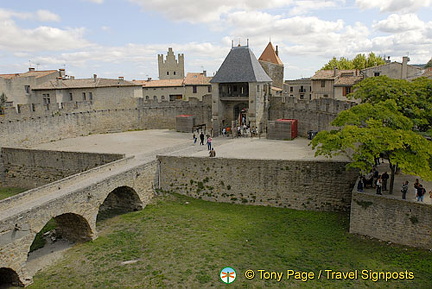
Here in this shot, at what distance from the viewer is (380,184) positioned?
16.2 meters

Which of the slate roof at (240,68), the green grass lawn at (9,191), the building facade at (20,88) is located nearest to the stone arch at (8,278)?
the green grass lawn at (9,191)

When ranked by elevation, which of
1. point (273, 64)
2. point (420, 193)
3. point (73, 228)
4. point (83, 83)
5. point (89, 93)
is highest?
point (273, 64)

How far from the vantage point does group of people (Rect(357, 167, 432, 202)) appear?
15289 millimetres

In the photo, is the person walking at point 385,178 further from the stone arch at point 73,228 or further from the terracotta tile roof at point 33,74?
the terracotta tile roof at point 33,74

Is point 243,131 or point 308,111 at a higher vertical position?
point 308,111

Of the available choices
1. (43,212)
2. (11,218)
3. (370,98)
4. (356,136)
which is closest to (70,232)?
(43,212)

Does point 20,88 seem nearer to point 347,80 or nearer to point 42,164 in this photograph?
point 42,164

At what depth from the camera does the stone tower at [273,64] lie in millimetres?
41125

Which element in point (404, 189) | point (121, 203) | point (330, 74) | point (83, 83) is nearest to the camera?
point (404, 189)

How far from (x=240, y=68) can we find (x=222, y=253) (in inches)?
797

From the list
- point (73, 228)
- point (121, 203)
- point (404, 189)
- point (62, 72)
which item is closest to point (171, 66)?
point (62, 72)

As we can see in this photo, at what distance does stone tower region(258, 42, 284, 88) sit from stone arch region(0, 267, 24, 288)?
3342 centimetres

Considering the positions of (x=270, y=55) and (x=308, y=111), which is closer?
(x=308, y=111)

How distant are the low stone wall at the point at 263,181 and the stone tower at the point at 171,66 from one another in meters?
47.4
